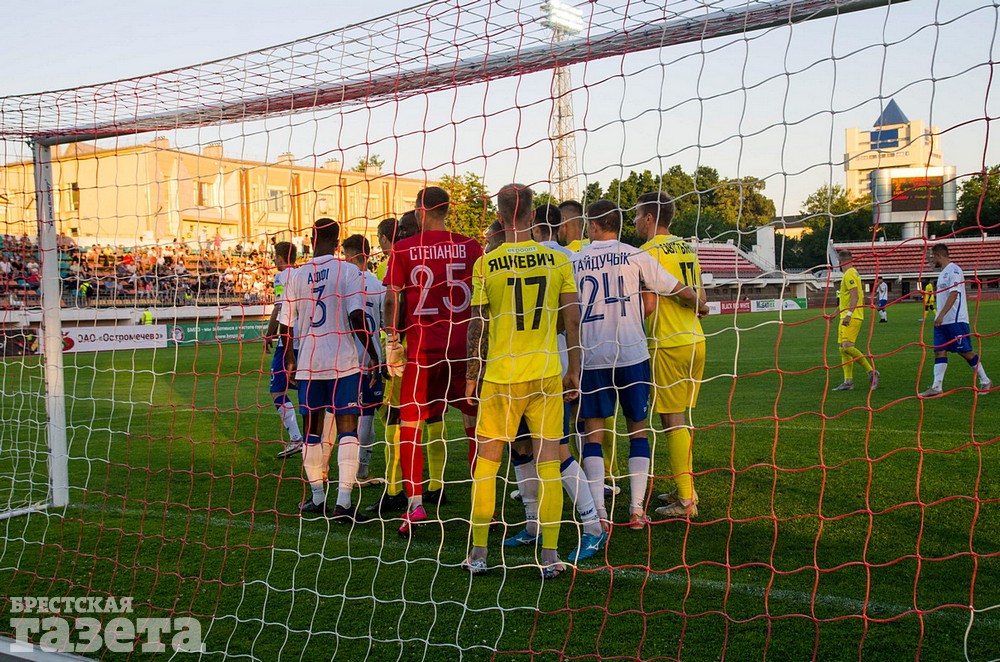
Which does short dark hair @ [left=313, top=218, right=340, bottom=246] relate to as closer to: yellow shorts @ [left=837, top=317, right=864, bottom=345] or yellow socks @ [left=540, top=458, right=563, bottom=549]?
yellow socks @ [left=540, top=458, right=563, bottom=549]

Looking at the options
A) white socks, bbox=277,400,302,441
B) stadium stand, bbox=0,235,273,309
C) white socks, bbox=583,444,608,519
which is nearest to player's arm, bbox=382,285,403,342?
white socks, bbox=583,444,608,519

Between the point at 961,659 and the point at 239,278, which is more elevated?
the point at 239,278

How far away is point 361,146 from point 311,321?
4.80 ft

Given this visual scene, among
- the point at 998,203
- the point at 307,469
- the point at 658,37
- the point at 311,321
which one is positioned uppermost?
the point at 658,37

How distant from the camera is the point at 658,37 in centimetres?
386

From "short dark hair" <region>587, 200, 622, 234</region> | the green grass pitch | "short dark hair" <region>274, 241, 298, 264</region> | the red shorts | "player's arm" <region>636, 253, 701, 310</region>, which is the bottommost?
the green grass pitch

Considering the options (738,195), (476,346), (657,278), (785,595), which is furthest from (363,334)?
(785,595)

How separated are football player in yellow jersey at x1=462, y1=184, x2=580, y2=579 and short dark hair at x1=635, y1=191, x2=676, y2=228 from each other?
779 mm

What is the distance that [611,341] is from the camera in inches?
194

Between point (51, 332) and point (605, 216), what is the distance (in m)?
4.07

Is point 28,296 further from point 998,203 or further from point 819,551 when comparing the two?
point 998,203

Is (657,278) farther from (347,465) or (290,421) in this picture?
(290,421)

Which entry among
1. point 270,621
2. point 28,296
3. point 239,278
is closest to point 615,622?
point 270,621

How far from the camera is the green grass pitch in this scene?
339 centimetres
